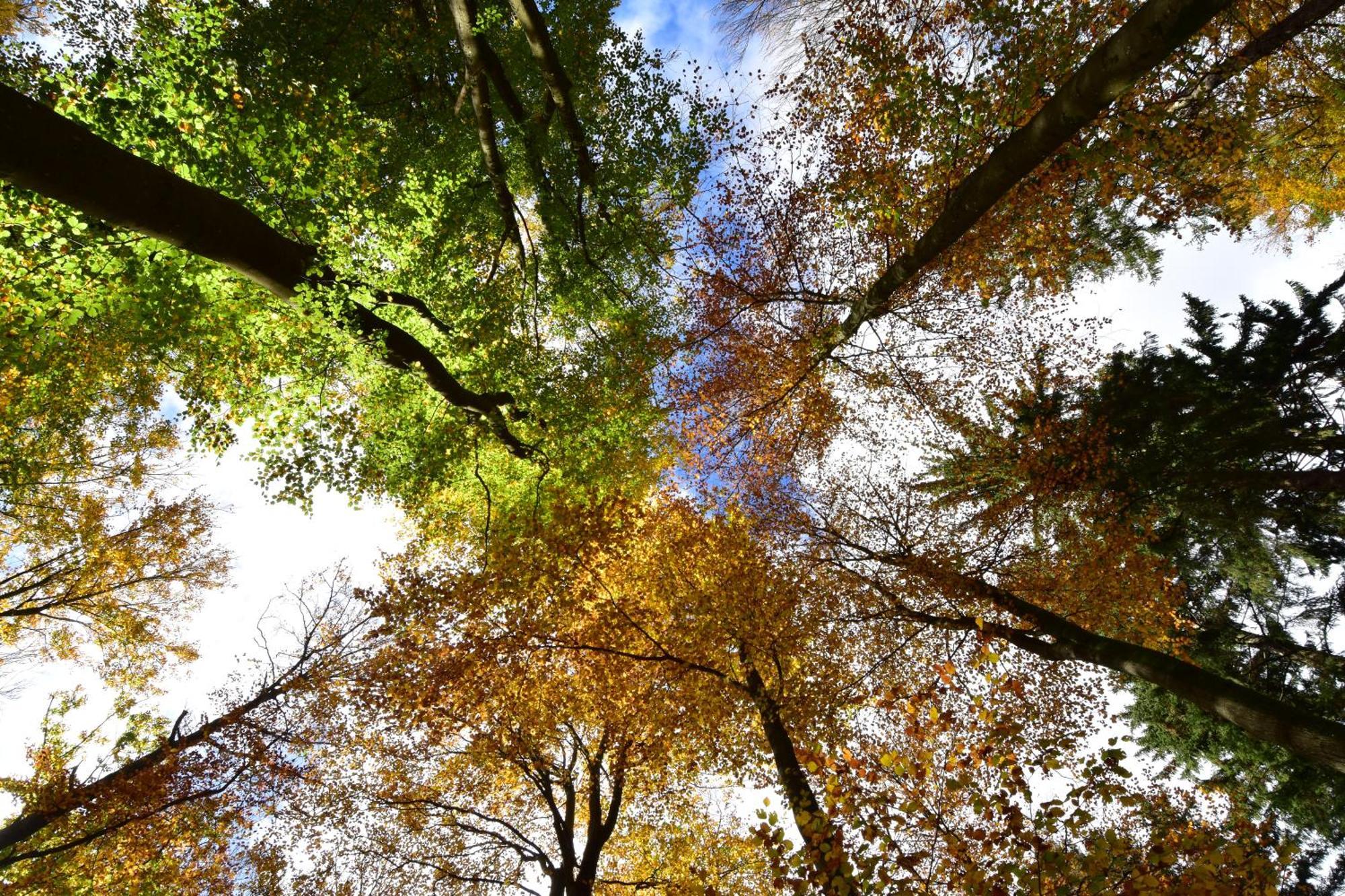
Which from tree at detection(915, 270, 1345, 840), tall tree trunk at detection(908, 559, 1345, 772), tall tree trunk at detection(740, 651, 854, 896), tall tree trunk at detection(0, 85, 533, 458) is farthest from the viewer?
tree at detection(915, 270, 1345, 840)

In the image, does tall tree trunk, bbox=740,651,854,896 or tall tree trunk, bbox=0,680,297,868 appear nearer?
tall tree trunk, bbox=740,651,854,896

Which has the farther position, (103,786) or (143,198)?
(103,786)

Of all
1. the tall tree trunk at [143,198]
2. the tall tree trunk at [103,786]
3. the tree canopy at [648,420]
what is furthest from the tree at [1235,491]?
the tall tree trunk at [103,786]

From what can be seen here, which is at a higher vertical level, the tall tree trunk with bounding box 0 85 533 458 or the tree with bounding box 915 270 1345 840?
the tall tree trunk with bounding box 0 85 533 458

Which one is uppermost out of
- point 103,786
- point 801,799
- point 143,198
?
point 143,198

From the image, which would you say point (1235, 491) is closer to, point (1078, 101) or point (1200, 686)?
point (1200, 686)

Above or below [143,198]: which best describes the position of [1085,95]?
below

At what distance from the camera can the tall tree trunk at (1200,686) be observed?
6203 millimetres

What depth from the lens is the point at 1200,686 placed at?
23.7 feet

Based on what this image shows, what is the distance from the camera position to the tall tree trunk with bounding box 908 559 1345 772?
20.4 feet

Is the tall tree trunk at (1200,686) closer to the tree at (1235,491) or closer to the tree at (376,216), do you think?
the tree at (1235,491)

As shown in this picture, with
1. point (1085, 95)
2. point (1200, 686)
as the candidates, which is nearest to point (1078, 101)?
point (1085, 95)

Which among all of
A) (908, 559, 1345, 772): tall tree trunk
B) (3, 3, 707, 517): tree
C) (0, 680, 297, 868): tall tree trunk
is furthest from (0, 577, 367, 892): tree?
(908, 559, 1345, 772): tall tree trunk

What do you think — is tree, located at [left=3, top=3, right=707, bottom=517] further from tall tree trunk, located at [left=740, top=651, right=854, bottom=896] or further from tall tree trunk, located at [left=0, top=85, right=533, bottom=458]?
tall tree trunk, located at [left=740, top=651, right=854, bottom=896]
